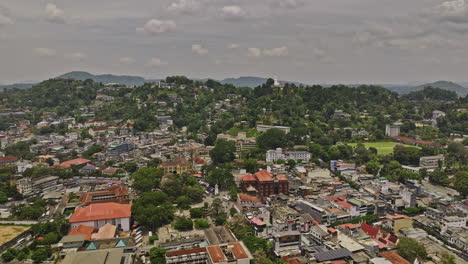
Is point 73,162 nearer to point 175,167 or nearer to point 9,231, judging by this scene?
point 175,167

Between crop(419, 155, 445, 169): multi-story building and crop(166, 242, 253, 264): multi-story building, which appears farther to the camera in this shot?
crop(419, 155, 445, 169): multi-story building

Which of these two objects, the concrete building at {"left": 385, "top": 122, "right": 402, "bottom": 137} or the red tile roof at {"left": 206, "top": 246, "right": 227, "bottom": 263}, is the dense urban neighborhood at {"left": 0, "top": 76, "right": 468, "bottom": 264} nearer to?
the red tile roof at {"left": 206, "top": 246, "right": 227, "bottom": 263}

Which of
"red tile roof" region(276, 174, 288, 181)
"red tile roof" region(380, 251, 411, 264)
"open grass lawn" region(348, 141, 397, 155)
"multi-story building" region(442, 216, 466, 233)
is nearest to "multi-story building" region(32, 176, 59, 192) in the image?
"red tile roof" region(276, 174, 288, 181)

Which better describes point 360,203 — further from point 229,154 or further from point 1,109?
point 1,109

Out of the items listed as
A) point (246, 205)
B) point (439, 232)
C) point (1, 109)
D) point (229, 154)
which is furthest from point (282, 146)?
point (1, 109)

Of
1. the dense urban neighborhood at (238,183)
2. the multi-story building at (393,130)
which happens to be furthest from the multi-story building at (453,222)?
the multi-story building at (393,130)

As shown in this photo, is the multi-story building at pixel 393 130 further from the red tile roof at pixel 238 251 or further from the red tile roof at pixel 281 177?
the red tile roof at pixel 238 251
